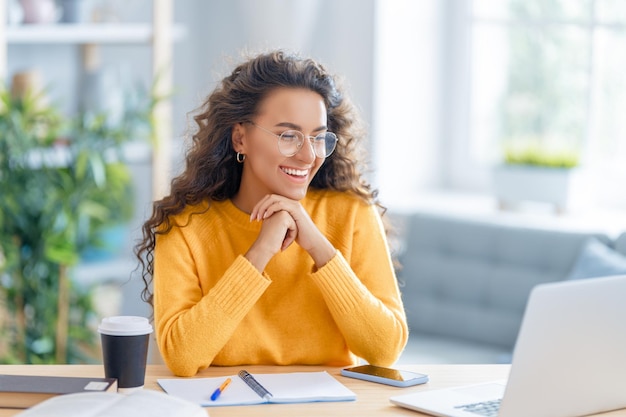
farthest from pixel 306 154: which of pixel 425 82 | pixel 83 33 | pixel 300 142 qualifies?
pixel 425 82

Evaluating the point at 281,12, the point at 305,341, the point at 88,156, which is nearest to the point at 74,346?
the point at 88,156

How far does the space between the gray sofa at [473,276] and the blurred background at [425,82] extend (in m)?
0.14

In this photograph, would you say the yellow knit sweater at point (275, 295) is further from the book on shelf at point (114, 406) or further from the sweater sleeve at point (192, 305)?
the book on shelf at point (114, 406)

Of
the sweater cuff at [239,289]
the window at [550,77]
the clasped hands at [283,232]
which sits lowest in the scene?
the sweater cuff at [239,289]

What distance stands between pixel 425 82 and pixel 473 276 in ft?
3.22

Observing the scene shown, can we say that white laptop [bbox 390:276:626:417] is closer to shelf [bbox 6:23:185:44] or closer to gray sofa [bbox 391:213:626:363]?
gray sofa [bbox 391:213:626:363]

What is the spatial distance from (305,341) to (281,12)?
2240mm

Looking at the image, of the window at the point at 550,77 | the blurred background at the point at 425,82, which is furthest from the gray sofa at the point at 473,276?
the window at the point at 550,77

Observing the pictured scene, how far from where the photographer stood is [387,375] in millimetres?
1854

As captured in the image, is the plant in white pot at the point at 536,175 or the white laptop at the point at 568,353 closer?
the white laptop at the point at 568,353

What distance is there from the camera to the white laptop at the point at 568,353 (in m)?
1.48

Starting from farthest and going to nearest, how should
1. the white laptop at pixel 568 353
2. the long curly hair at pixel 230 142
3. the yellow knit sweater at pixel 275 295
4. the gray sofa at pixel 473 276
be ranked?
the gray sofa at pixel 473 276
the long curly hair at pixel 230 142
the yellow knit sweater at pixel 275 295
the white laptop at pixel 568 353

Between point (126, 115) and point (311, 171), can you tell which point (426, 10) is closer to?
point (126, 115)

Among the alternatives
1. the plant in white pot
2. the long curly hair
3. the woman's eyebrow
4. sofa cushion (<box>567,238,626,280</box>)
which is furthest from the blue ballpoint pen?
the plant in white pot
